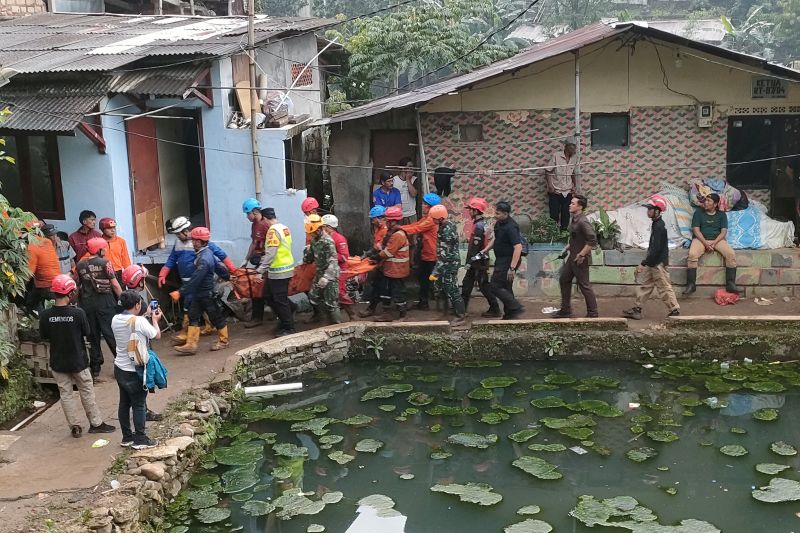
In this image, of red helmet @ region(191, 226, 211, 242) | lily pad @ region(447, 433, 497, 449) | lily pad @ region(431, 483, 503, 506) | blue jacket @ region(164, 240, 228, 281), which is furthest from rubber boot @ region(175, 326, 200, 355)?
lily pad @ region(431, 483, 503, 506)

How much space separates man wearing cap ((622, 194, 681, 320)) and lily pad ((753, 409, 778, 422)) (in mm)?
2130

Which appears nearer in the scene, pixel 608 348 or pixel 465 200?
pixel 608 348

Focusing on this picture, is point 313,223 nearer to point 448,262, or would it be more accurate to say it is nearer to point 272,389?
point 448,262

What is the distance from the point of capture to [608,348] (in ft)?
37.4

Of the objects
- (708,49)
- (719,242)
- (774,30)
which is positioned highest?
(774,30)

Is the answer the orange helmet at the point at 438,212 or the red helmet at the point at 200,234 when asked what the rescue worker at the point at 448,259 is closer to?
the orange helmet at the point at 438,212

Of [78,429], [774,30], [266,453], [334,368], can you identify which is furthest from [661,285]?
[774,30]

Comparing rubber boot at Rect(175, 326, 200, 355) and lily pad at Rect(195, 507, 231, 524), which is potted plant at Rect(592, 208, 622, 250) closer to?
rubber boot at Rect(175, 326, 200, 355)

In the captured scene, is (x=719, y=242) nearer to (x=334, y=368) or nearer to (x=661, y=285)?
(x=661, y=285)

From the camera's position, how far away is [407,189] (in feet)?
46.9

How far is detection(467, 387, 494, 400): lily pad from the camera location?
10.4 metres

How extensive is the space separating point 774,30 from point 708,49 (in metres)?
28.9

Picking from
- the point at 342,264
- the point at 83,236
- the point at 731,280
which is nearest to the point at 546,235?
Answer: the point at 731,280

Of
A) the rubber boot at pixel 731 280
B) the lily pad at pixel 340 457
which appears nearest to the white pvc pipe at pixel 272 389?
the lily pad at pixel 340 457
